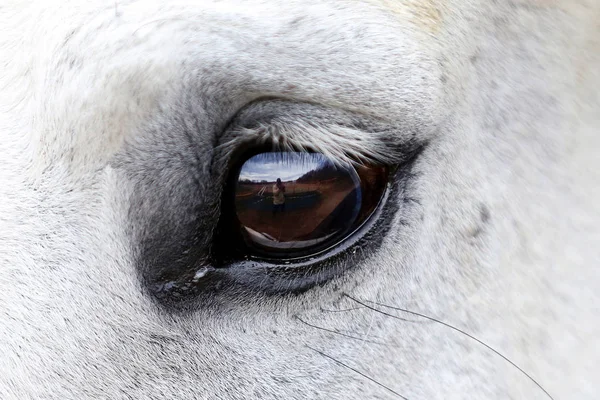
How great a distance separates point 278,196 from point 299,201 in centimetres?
4

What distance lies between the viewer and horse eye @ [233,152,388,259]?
102 cm

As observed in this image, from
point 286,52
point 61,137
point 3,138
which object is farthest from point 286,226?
point 3,138

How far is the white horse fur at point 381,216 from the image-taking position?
97 cm

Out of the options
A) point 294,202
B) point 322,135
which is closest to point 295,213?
point 294,202

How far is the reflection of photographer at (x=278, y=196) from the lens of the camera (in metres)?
1.02

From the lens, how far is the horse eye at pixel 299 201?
1018 millimetres

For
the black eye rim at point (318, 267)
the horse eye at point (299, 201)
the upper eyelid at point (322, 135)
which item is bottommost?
the black eye rim at point (318, 267)

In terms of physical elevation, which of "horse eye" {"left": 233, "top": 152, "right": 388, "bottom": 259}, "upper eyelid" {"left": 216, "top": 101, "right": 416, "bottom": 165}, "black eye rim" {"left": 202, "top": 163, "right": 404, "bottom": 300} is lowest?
"black eye rim" {"left": 202, "top": 163, "right": 404, "bottom": 300}

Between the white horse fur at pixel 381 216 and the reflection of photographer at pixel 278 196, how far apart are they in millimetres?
79

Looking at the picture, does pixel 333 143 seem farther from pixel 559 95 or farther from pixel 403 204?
pixel 559 95

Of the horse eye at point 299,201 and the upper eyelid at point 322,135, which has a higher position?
the upper eyelid at point 322,135

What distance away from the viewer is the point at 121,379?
1030mm

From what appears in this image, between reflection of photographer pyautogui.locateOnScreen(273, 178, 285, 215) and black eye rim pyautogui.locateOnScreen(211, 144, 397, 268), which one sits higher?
reflection of photographer pyautogui.locateOnScreen(273, 178, 285, 215)

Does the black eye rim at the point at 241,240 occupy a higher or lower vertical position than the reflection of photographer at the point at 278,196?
lower
